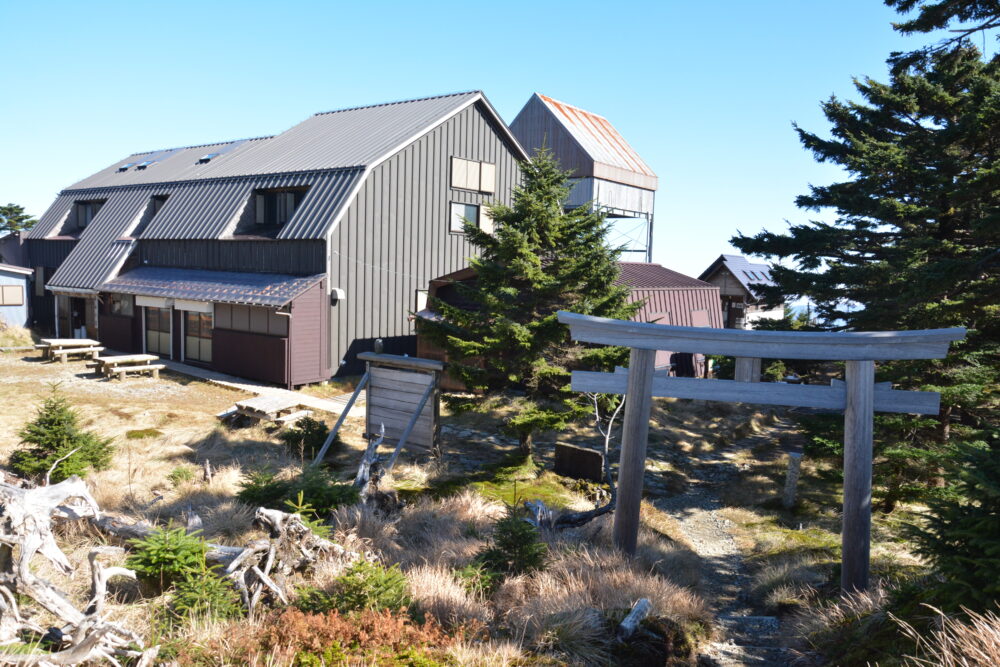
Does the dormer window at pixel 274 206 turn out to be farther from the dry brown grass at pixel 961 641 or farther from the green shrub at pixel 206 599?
the dry brown grass at pixel 961 641

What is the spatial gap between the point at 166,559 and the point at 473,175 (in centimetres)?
2024

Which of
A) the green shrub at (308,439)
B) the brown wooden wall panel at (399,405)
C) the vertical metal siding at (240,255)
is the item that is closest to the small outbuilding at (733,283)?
the vertical metal siding at (240,255)

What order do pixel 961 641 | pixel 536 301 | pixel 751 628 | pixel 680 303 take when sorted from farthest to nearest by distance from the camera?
1. pixel 680 303
2. pixel 536 301
3. pixel 751 628
4. pixel 961 641

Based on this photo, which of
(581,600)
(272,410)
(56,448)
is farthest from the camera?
(272,410)

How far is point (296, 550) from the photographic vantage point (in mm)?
6941

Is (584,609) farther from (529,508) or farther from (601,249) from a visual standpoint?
(601,249)

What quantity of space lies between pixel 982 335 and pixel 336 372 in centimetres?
1677

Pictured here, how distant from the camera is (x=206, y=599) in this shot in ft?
19.1

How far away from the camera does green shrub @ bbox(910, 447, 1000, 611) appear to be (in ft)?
15.2

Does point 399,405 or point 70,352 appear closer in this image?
point 399,405

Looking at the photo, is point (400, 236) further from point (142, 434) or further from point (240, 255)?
point (142, 434)

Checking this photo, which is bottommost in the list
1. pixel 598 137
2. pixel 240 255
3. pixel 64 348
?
pixel 64 348

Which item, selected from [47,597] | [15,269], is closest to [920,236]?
[47,597]

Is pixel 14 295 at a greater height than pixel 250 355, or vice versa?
pixel 14 295
